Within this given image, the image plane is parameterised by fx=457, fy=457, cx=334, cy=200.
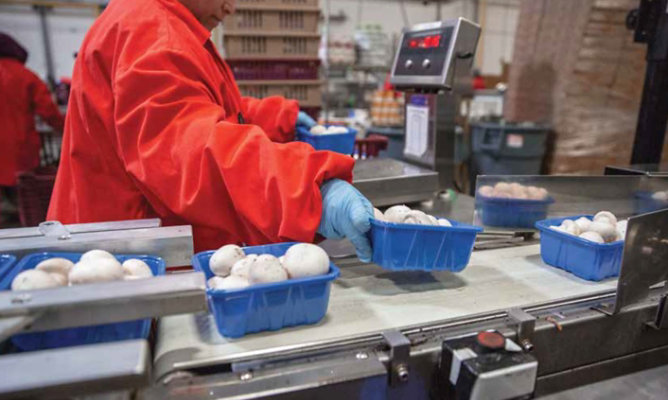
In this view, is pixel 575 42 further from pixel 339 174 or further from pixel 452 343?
pixel 452 343

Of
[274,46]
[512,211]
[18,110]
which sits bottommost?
[512,211]

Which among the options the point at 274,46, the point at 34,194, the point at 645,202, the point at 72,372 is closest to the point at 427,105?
the point at 645,202

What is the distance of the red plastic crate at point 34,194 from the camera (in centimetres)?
332

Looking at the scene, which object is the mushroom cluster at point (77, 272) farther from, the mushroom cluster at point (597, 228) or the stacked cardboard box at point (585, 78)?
the stacked cardboard box at point (585, 78)

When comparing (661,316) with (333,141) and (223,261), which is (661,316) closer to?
(223,261)

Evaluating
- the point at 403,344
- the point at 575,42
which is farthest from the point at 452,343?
the point at 575,42

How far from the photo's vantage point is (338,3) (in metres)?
7.83

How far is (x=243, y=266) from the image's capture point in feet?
2.67

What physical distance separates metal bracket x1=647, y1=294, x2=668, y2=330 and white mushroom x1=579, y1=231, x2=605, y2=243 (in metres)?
0.17

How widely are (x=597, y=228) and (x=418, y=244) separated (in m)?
0.48

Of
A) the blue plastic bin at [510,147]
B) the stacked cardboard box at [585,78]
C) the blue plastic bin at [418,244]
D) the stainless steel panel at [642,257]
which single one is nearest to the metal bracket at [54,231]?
the blue plastic bin at [418,244]

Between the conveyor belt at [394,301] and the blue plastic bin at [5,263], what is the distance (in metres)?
0.27

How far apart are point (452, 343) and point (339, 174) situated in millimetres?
428

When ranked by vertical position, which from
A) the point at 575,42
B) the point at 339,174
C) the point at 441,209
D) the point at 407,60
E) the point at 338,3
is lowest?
the point at 441,209
